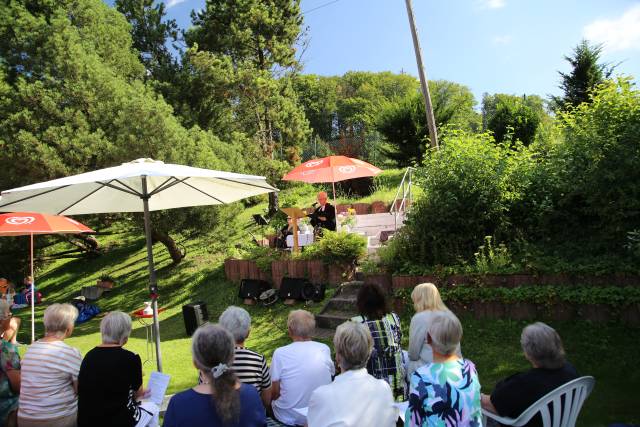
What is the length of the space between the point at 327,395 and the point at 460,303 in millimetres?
4306

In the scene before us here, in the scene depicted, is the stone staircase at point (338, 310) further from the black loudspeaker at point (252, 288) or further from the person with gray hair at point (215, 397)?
the person with gray hair at point (215, 397)

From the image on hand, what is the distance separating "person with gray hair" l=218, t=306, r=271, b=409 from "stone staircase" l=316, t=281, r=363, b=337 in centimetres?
374

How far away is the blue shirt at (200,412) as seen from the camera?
85.8 inches

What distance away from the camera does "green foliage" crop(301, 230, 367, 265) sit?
796 cm

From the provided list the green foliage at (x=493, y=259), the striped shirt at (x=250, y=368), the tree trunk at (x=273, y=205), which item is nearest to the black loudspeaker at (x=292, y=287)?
the green foliage at (x=493, y=259)

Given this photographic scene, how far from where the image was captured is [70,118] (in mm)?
11320

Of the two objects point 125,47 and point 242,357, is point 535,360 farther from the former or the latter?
point 125,47

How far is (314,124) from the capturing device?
58.5 metres

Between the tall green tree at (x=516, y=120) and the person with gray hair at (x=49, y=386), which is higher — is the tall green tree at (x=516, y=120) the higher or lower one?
the higher one

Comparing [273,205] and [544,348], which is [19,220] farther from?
[273,205]

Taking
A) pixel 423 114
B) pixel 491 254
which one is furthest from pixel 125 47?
pixel 491 254

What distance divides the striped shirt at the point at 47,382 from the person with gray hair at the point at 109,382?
358 millimetres

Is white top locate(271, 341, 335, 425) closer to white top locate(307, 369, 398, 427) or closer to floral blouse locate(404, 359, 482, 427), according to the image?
white top locate(307, 369, 398, 427)

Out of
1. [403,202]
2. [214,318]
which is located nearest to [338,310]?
[214,318]
